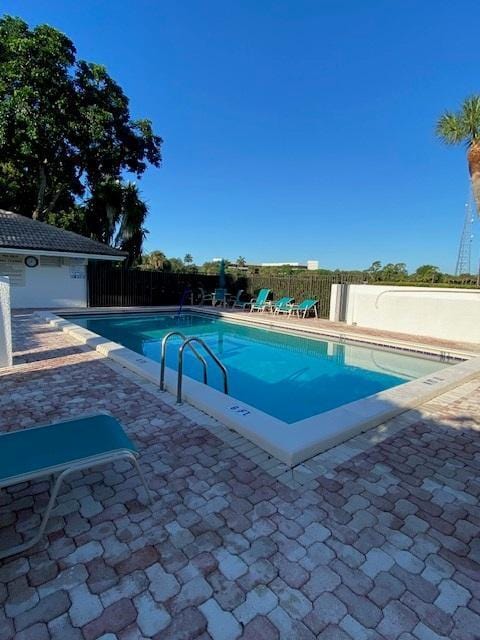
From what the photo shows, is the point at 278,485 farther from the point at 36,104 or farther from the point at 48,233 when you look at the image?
the point at 36,104

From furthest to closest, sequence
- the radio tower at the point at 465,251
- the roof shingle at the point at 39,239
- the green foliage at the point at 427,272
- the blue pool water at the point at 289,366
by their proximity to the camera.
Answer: the radio tower at the point at 465,251 < the green foliage at the point at 427,272 < the roof shingle at the point at 39,239 < the blue pool water at the point at 289,366

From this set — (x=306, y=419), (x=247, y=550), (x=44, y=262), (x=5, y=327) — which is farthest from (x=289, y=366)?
(x=44, y=262)

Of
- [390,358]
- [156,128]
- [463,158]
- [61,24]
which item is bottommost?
[390,358]

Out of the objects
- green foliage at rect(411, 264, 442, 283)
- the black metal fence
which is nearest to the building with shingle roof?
the black metal fence

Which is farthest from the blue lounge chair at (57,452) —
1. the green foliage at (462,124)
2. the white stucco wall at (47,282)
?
the green foliage at (462,124)

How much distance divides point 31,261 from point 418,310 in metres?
15.0

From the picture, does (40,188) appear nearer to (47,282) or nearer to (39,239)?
(39,239)

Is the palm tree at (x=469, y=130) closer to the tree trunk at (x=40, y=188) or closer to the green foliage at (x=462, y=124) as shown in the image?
the green foliage at (x=462, y=124)

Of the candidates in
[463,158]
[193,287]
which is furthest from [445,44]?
[193,287]

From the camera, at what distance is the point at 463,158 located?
41.2 feet

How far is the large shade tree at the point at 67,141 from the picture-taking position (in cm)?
1617

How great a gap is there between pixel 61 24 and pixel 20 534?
2353 centimetres

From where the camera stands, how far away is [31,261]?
14570 millimetres

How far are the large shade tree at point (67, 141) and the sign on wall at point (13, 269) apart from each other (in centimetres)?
608
